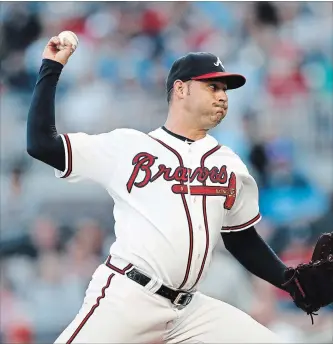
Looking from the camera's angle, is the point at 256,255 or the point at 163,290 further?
the point at 256,255

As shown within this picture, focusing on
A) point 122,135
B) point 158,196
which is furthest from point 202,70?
point 158,196

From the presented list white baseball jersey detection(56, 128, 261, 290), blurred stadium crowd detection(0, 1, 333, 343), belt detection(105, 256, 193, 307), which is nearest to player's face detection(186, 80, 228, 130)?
white baseball jersey detection(56, 128, 261, 290)

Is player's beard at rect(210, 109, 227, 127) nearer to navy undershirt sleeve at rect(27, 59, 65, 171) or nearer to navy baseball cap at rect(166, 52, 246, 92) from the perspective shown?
navy baseball cap at rect(166, 52, 246, 92)

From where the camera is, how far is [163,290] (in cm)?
304

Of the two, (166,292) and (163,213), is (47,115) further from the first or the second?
(166,292)

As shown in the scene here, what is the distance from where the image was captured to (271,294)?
612 centimetres

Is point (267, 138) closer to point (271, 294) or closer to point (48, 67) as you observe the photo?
point (271, 294)

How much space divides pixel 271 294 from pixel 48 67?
3.59 meters

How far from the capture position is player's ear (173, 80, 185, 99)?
10.8ft

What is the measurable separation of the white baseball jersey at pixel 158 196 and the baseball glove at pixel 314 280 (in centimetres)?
39

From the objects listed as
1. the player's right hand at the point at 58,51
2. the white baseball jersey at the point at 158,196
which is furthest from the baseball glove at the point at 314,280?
the player's right hand at the point at 58,51

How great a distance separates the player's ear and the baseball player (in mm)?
25

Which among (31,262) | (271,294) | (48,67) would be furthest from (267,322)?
(48,67)

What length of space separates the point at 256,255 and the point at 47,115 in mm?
1073
